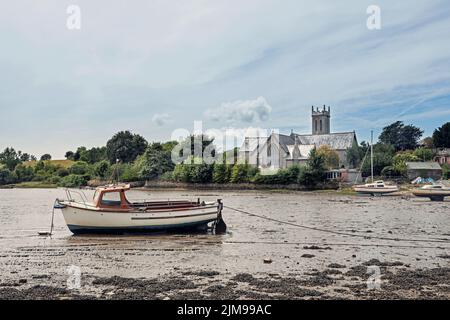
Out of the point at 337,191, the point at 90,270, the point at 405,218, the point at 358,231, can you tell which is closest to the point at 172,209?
the point at 90,270

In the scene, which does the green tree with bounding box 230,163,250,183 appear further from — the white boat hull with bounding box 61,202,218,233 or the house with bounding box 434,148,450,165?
the white boat hull with bounding box 61,202,218,233

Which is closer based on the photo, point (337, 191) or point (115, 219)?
point (115, 219)

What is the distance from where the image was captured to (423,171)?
78.0m

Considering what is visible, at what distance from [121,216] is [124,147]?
98910 millimetres

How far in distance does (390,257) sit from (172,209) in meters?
11.6

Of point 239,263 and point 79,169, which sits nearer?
point 239,263

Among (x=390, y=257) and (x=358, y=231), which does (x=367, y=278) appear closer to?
(x=390, y=257)

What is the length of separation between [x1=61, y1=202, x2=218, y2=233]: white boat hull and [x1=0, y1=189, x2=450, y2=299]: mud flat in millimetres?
548

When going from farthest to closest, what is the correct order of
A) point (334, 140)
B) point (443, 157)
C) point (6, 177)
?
point (6, 177) < point (334, 140) < point (443, 157)

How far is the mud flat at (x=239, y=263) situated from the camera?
508 inches

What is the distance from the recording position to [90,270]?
52.6ft

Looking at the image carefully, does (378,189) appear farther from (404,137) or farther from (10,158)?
(10,158)

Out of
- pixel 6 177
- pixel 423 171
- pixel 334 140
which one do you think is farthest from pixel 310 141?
pixel 6 177
